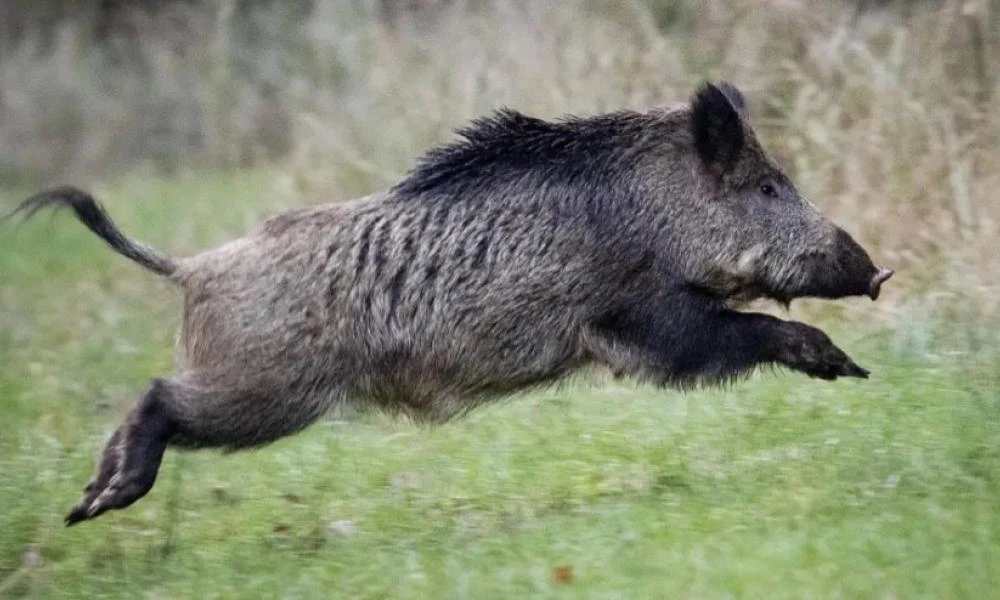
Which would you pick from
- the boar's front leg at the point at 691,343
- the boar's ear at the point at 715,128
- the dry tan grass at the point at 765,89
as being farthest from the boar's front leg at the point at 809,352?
the dry tan grass at the point at 765,89

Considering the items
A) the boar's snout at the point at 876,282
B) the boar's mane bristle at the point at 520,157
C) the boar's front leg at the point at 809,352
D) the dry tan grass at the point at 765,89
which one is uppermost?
the dry tan grass at the point at 765,89

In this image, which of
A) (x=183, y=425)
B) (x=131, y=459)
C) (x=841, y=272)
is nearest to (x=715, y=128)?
(x=841, y=272)

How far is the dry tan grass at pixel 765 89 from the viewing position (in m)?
7.62

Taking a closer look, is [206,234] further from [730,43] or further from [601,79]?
[730,43]

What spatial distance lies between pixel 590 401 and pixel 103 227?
2.33 m

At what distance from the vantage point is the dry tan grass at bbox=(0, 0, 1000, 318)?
7.62 m

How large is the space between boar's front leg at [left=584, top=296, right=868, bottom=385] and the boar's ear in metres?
0.52

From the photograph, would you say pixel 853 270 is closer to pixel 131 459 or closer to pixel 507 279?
pixel 507 279

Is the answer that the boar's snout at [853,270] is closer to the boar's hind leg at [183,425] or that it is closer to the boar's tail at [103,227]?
the boar's hind leg at [183,425]

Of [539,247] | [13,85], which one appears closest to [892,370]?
[539,247]

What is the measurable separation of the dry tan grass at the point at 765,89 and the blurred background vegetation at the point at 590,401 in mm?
18

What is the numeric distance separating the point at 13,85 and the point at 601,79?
37.4 feet

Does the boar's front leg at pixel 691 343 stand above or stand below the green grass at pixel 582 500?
above

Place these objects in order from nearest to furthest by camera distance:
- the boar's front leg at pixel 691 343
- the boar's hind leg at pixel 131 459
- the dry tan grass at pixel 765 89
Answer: the boar's hind leg at pixel 131 459 < the boar's front leg at pixel 691 343 < the dry tan grass at pixel 765 89
